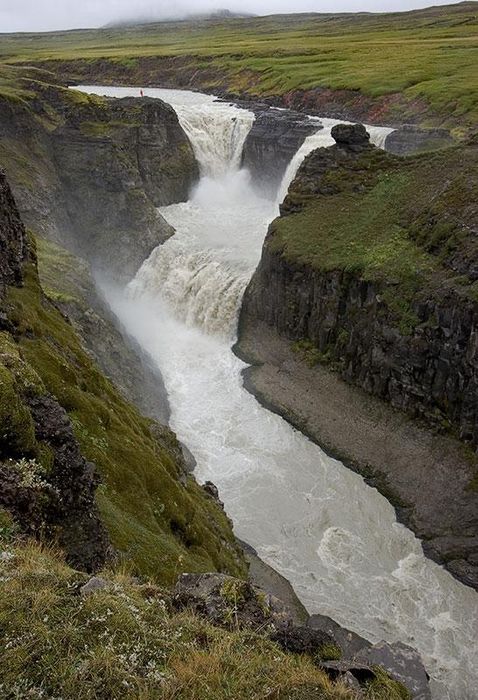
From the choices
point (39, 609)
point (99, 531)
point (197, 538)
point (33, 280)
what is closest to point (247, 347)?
point (33, 280)

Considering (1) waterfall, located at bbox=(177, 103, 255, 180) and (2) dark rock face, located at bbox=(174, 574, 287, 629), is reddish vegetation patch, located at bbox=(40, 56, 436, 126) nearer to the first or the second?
(1) waterfall, located at bbox=(177, 103, 255, 180)

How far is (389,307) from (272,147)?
143 ft

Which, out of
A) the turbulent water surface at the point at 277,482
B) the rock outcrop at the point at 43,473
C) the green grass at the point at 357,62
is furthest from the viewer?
the green grass at the point at 357,62

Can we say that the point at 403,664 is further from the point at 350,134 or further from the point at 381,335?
the point at 350,134

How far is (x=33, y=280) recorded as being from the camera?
28.5 meters

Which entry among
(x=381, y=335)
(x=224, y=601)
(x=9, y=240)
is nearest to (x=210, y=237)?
(x=381, y=335)

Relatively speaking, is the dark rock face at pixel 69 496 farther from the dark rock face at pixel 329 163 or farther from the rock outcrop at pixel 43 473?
the dark rock face at pixel 329 163

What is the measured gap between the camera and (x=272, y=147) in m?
79.9

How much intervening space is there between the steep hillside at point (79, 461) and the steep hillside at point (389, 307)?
16097 mm

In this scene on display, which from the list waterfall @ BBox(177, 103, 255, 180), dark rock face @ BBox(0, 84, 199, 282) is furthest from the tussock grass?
waterfall @ BBox(177, 103, 255, 180)

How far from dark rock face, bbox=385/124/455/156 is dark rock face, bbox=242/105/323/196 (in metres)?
11.8

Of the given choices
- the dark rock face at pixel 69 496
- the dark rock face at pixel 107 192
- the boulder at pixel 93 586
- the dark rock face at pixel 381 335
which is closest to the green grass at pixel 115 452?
the dark rock face at pixel 69 496

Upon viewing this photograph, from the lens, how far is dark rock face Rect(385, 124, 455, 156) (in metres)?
70.1

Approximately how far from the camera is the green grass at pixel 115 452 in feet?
47.3
